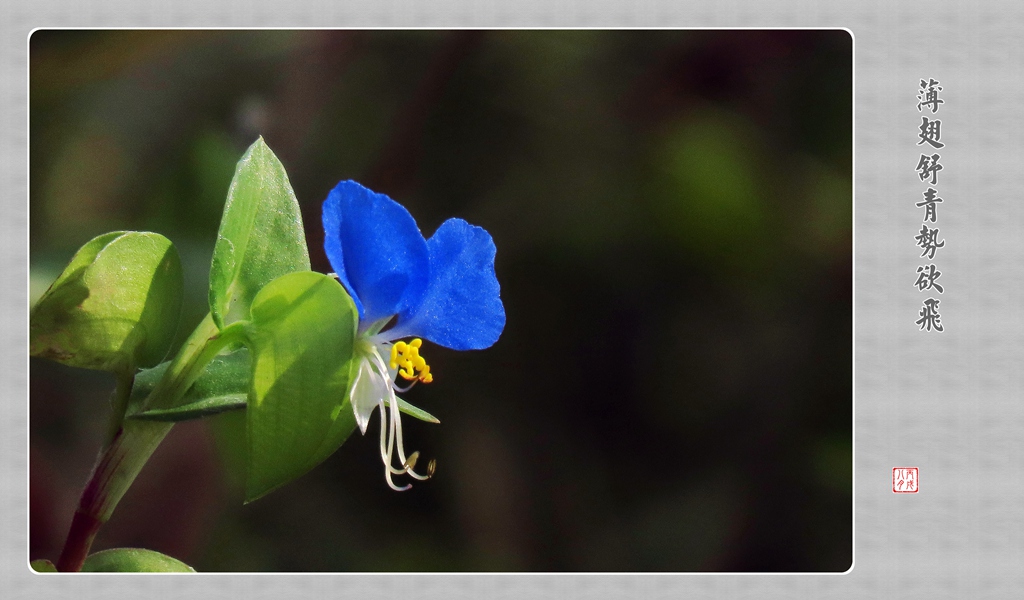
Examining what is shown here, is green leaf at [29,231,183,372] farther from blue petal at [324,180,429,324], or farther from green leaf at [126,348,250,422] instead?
blue petal at [324,180,429,324]

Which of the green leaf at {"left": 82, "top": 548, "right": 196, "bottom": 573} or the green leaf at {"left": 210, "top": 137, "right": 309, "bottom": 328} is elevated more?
the green leaf at {"left": 210, "top": 137, "right": 309, "bottom": 328}

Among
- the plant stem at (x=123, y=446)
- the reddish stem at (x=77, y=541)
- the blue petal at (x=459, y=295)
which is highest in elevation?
the blue petal at (x=459, y=295)

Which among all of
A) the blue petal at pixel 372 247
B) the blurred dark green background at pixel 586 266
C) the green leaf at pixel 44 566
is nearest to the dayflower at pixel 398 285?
the blue petal at pixel 372 247

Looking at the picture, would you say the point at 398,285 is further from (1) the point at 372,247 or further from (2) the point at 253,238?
(2) the point at 253,238

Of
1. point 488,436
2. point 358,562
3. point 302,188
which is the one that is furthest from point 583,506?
point 302,188

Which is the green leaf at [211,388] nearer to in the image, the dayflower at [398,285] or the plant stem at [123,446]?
the plant stem at [123,446]
